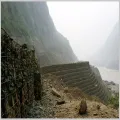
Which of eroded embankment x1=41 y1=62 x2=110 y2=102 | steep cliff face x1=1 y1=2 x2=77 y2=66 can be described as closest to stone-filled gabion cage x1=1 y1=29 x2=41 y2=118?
eroded embankment x1=41 y1=62 x2=110 y2=102

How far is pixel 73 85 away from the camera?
41.1ft

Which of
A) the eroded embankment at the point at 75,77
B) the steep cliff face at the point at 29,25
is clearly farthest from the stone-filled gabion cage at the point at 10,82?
the steep cliff face at the point at 29,25

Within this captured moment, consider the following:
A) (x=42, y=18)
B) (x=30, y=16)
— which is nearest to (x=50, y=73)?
(x=30, y=16)

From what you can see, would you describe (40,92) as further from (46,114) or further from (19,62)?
(19,62)

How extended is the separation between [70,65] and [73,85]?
219 cm

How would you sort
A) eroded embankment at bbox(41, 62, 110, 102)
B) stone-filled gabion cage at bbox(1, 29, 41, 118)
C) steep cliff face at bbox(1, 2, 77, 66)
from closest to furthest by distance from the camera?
stone-filled gabion cage at bbox(1, 29, 41, 118) → eroded embankment at bbox(41, 62, 110, 102) → steep cliff face at bbox(1, 2, 77, 66)

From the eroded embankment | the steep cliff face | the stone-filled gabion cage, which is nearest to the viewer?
the stone-filled gabion cage

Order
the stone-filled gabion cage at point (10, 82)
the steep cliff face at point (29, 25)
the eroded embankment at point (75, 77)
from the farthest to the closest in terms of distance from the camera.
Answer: the steep cliff face at point (29, 25), the eroded embankment at point (75, 77), the stone-filled gabion cage at point (10, 82)

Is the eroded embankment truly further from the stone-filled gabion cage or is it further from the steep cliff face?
the stone-filled gabion cage

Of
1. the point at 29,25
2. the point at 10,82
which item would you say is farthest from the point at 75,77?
the point at 29,25

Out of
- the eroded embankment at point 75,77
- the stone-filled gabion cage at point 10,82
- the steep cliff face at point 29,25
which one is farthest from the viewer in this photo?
the steep cliff face at point 29,25

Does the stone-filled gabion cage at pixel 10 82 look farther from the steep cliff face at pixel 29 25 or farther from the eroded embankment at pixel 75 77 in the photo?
the steep cliff face at pixel 29 25

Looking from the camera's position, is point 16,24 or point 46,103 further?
point 16,24

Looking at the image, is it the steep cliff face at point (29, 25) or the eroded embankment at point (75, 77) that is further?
the steep cliff face at point (29, 25)
